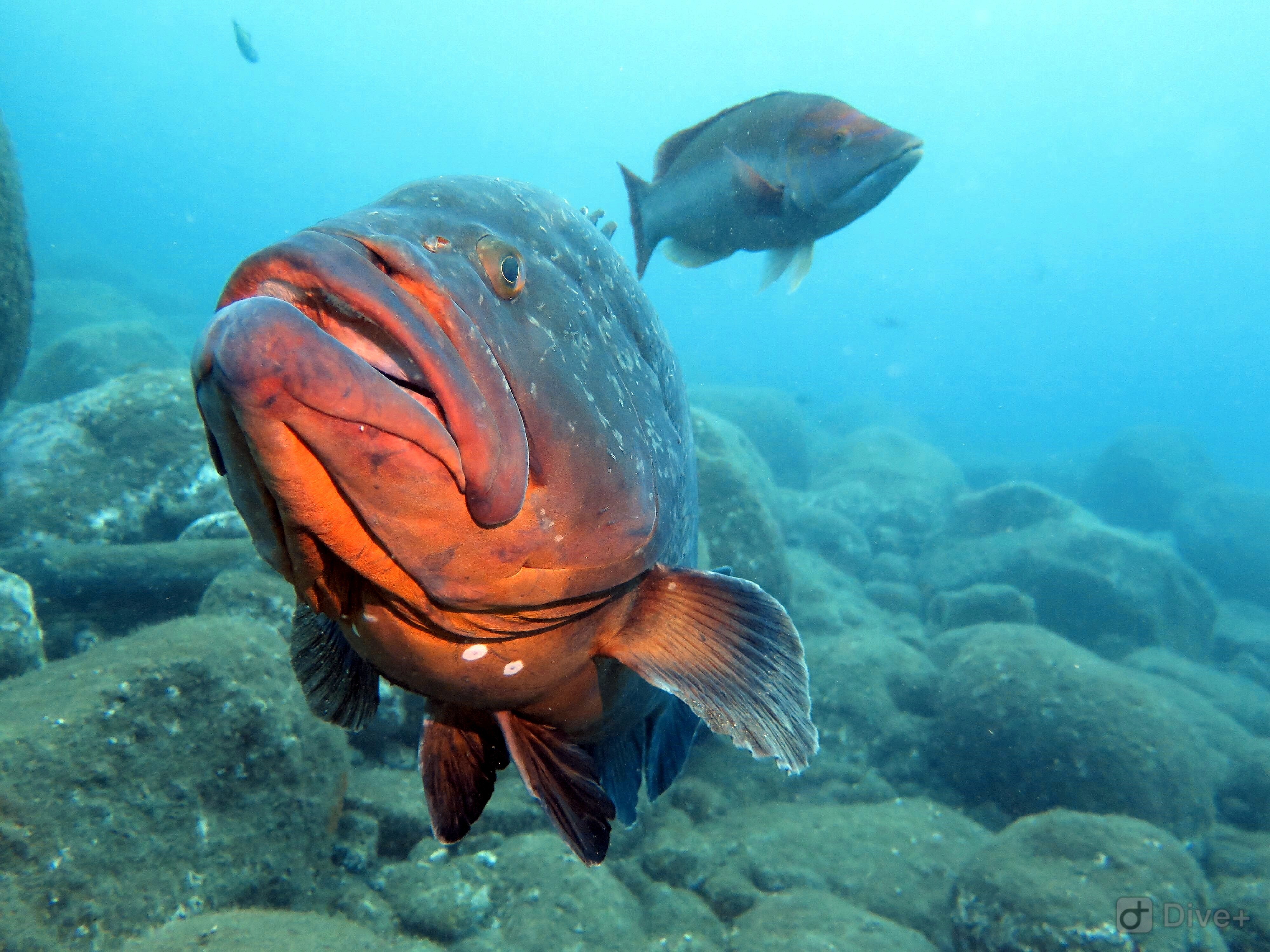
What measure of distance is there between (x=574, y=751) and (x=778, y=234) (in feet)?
9.47

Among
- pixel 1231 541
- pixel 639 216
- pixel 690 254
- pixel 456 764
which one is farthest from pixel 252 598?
pixel 1231 541

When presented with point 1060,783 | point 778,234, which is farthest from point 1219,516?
point 778,234

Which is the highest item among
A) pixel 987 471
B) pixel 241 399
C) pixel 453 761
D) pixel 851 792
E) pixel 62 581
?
pixel 241 399

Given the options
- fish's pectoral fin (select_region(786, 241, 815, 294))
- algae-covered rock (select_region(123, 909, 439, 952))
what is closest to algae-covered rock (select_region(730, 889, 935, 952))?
algae-covered rock (select_region(123, 909, 439, 952))

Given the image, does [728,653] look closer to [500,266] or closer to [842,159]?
[500,266]

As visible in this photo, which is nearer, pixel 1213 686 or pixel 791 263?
pixel 791 263

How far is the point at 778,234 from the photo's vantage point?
11.8ft

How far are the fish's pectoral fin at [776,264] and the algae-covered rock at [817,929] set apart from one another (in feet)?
14.8

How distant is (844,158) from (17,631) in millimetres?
6446

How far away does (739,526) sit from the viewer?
357 inches

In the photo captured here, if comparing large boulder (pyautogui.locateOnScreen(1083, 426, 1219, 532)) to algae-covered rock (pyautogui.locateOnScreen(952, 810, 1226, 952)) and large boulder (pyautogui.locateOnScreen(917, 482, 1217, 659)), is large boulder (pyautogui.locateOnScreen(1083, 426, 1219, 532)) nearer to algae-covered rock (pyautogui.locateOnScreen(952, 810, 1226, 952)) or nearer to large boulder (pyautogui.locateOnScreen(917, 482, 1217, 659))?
large boulder (pyautogui.locateOnScreen(917, 482, 1217, 659))

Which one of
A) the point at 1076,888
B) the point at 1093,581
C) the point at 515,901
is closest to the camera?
the point at 515,901

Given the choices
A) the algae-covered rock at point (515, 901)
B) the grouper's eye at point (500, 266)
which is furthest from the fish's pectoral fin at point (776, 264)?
the algae-covered rock at point (515, 901)

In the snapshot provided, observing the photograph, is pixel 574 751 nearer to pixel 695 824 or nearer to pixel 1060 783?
pixel 695 824
